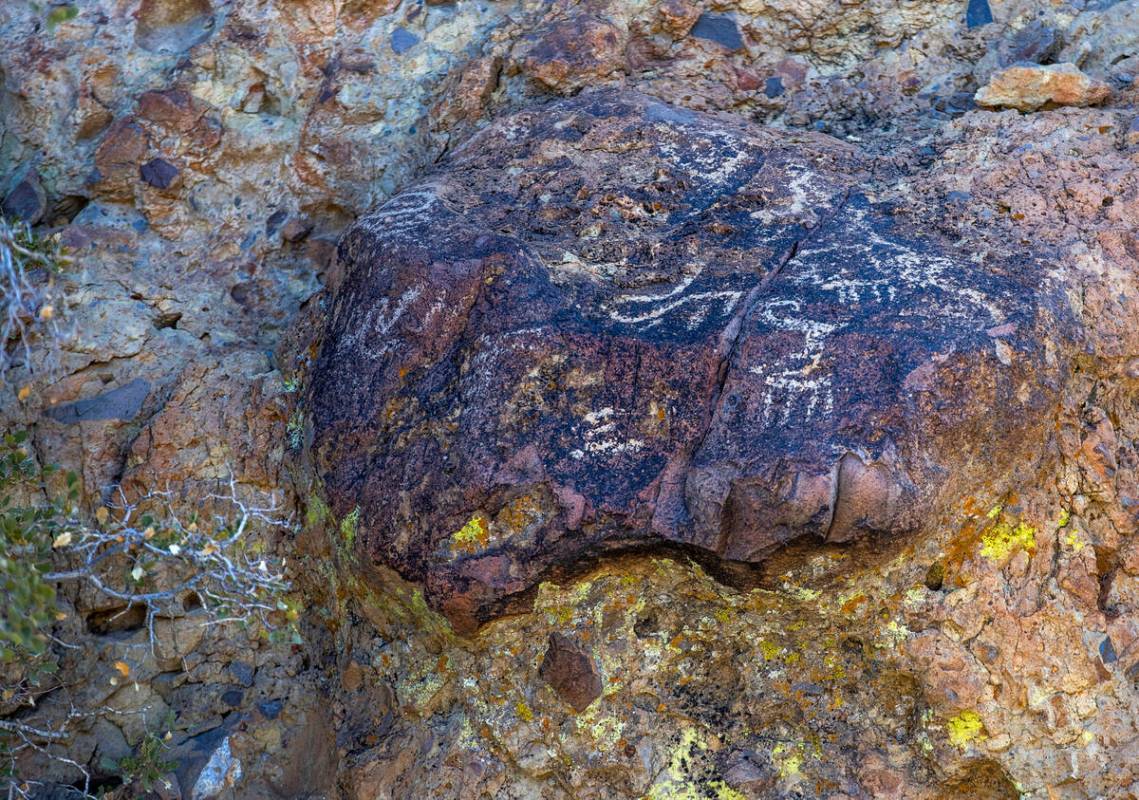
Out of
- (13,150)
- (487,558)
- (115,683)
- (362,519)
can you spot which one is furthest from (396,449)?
(13,150)

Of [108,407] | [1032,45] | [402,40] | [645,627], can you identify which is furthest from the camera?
[402,40]

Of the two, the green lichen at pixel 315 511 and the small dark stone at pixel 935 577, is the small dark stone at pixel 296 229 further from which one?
the small dark stone at pixel 935 577

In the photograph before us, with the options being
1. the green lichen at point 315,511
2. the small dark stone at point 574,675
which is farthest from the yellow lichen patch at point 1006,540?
the green lichen at point 315,511

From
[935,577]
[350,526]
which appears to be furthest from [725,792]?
[350,526]

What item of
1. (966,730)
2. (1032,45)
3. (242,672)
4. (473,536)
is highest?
(1032,45)

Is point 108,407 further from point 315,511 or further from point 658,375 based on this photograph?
point 658,375

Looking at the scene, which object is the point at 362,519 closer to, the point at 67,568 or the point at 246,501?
the point at 246,501
